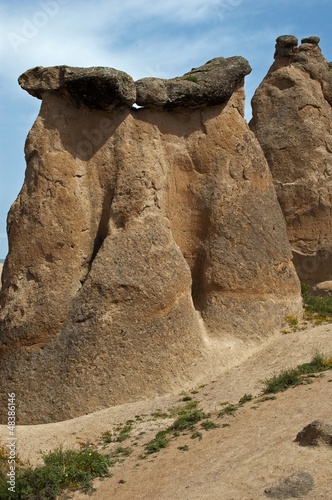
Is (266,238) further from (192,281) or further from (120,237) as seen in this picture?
(120,237)

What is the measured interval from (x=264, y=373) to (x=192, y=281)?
2.45m

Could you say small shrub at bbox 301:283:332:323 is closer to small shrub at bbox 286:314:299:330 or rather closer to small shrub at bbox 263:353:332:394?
small shrub at bbox 286:314:299:330

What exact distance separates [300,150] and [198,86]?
5.89 metres

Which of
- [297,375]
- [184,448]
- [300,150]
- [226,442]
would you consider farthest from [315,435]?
[300,150]

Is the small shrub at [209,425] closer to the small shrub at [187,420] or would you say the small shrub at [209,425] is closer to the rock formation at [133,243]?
the small shrub at [187,420]

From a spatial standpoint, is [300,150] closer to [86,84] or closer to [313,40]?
[313,40]

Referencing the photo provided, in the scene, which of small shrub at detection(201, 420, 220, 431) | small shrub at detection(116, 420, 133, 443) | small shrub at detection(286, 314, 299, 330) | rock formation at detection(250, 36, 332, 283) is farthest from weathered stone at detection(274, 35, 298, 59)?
small shrub at detection(201, 420, 220, 431)

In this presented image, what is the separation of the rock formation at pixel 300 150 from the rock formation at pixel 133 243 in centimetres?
444

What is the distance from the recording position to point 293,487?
24.1ft

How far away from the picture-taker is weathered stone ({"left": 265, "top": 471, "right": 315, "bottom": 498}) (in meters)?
7.27

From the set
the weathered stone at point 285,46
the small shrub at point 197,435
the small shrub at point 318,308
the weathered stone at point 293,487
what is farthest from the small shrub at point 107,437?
the weathered stone at point 285,46

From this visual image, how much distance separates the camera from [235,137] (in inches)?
541

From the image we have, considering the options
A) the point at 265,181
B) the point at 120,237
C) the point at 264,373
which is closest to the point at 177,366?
the point at 264,373

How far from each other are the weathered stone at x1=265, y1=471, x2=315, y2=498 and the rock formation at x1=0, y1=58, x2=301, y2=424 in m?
4.27
